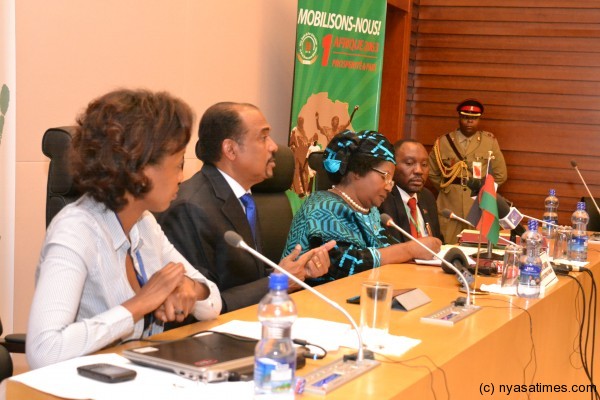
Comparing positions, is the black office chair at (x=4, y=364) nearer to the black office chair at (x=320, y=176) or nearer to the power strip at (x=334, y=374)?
the power strip at (x=334, y=374)

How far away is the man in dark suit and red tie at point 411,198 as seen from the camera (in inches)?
168

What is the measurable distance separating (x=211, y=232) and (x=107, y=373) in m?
1.28

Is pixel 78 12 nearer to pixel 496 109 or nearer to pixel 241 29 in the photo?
pixel 241 29

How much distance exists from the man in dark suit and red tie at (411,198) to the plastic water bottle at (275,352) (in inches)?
107

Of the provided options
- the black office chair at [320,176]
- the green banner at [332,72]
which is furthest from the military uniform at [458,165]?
the black office chair at [320,176]

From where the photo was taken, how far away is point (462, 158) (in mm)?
7238

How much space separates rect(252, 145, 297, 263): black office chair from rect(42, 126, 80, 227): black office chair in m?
1.31

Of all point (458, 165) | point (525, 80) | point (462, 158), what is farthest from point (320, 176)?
point (525, 80)

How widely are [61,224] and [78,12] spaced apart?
2137 mm

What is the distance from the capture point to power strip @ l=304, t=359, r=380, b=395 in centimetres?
155

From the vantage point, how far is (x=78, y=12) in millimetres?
3775

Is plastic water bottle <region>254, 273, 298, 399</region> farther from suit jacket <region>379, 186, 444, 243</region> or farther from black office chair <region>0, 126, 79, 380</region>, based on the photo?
suit jacket <region>379, 186, 444, 243</region>

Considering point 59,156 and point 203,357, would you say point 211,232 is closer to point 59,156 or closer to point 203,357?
point 59,156

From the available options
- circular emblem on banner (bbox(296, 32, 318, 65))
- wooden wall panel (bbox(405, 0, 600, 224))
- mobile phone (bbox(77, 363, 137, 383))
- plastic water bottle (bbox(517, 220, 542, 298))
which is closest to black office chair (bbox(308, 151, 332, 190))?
Answer: plastic water bottle (bbox(517, 220, 542, 298))
